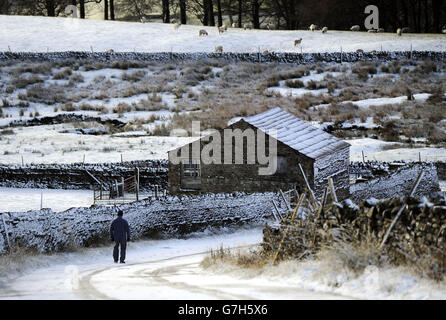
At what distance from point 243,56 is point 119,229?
54.3m

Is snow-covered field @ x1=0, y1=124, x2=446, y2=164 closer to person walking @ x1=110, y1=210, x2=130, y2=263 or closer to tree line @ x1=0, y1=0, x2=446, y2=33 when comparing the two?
person walking @ x1=110, y1=210, x2=130, y2=263

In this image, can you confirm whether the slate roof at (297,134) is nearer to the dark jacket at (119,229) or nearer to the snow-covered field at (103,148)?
the snow-covered field at (103,148)

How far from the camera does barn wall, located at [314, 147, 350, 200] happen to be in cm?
3228

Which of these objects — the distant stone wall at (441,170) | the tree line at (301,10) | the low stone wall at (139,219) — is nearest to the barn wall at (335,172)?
the low stone wall at (139,219)

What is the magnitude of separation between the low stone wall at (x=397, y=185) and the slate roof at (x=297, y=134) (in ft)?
6.50

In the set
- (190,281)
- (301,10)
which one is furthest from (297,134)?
(301,10)

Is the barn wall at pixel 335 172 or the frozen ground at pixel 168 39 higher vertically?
the frozen ground at pixel 168 39

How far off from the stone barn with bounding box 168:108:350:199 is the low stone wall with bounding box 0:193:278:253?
194cm

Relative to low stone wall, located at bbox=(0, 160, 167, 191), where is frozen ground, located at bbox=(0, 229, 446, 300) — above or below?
above

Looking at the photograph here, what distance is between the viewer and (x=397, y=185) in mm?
36062

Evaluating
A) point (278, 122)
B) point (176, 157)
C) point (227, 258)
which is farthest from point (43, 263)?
point (278, 122)

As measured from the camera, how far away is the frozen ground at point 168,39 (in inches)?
3031

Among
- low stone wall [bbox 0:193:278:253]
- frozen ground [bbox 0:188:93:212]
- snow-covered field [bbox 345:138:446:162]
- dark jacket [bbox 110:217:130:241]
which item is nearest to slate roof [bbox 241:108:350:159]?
low stone wall [bbox 0:193:278:253]

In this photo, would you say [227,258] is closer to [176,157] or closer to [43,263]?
[43,263]
